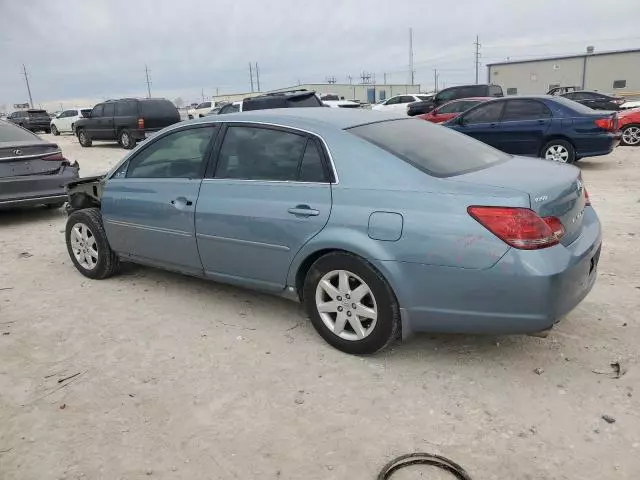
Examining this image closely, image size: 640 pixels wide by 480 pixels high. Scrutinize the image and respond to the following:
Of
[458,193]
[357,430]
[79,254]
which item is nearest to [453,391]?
[357,430]

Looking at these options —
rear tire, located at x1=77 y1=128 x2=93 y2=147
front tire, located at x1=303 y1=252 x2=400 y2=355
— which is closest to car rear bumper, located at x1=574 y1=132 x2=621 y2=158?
front tire, located at x1=303 y1=252 x2=400 y2=355

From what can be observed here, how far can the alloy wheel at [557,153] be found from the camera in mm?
10539

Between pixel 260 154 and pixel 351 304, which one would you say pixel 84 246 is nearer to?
pixel 260 154

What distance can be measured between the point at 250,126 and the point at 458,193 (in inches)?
66.0

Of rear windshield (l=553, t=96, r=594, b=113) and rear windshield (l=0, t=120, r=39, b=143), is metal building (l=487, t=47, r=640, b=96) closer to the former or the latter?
rear windshield (l=553, t=96, r=594, b=113)

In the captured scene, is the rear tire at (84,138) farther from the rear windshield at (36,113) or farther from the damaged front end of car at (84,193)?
the rear windshield at (36,113)

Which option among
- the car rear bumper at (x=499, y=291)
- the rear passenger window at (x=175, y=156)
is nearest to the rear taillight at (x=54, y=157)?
the rear passenger window at (x=175, y=156)

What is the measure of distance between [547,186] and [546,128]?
8259mm

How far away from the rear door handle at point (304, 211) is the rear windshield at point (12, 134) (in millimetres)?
5835

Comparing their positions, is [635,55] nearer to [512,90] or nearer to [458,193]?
[512,90]

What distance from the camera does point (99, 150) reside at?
752 inches

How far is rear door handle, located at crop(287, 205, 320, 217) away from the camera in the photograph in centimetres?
347

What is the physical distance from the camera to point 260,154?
390 centimetres

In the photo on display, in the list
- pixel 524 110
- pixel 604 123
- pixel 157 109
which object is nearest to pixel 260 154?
pixel 524 110
